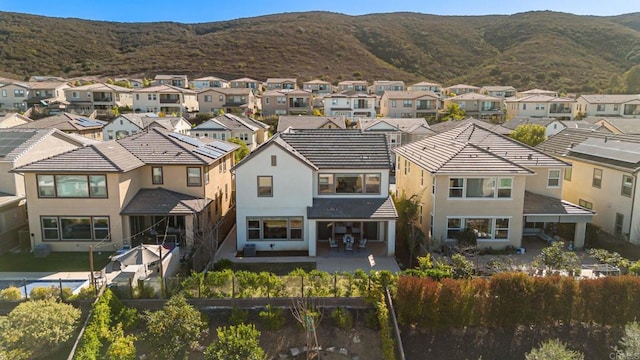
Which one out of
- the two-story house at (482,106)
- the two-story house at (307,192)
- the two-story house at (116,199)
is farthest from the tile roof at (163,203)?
the two-story house at (482,106)

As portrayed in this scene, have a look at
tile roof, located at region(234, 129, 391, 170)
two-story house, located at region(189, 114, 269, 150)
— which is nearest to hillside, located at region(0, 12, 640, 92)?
two-story house, located at region(189, 114, 269, 150)

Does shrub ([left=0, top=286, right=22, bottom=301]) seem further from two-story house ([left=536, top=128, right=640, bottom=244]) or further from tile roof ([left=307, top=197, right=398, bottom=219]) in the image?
two-story house ([left=536, top=128, right=640, bottom=244])

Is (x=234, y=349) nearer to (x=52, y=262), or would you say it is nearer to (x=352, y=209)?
(x=352, y=209)

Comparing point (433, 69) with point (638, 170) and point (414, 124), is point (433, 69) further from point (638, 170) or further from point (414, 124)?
point (638, 170)

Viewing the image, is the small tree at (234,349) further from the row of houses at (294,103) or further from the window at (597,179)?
the row of houses at (294,103)

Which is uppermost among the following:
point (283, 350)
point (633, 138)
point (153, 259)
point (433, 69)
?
point (433, 69)

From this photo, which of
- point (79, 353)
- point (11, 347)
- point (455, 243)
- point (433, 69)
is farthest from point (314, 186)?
point (433, 69)

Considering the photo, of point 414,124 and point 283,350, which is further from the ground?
point 414,124

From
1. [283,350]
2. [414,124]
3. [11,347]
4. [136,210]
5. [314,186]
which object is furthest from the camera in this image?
[414,124]
